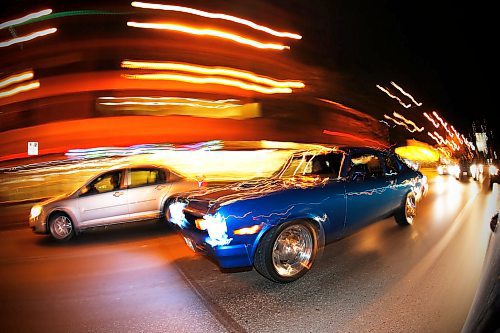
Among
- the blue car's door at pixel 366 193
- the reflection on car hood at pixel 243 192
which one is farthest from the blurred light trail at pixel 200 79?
the reflection on car hood at pixel 243 192

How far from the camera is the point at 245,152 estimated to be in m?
16.2

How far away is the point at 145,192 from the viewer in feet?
23.7

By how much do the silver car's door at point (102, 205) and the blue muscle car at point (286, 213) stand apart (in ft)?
9.27

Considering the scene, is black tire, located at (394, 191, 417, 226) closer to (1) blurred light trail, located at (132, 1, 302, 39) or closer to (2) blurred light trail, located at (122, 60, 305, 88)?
(1) blurred light trail, located at (132, 1, 302, 39)

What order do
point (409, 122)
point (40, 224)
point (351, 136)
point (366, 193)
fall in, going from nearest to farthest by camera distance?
point (366, 193)
point (40, 224)
point (351, 136)
point (409, 122)

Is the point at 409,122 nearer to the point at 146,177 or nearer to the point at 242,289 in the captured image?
the point at 146,177

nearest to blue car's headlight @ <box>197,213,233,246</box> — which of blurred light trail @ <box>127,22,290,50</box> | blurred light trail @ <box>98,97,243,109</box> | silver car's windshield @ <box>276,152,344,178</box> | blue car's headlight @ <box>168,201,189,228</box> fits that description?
blue car's headlight @ <box>168,201,189,228</box>

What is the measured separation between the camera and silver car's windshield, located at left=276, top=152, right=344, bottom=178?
196 inches

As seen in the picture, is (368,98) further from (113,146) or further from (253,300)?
(253,300)

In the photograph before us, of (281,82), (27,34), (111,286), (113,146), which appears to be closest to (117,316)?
(111,286)

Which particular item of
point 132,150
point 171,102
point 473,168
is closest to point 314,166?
point 171,102

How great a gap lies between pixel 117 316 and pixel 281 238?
6.50ft

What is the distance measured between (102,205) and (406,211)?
629 centimetres

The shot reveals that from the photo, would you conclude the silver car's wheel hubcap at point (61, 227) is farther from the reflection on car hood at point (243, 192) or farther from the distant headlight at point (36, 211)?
the reflection on car hood at point (243, 192)
